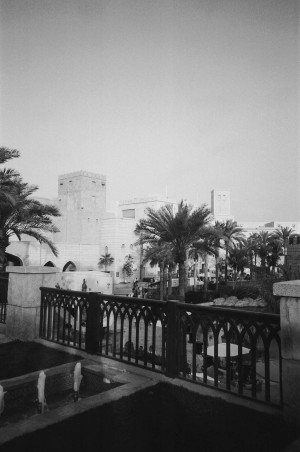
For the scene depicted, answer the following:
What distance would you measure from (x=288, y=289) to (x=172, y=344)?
1661mm

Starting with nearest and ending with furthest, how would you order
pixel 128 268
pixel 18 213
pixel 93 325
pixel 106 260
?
pixel 93 325, pixel 18 213, pixel 106 260, pixel 128 268

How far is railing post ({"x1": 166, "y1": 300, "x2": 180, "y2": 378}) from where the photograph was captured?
4.00m

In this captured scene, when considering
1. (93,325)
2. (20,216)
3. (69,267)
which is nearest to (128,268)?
(69,267)

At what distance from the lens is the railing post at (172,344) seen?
4000mm

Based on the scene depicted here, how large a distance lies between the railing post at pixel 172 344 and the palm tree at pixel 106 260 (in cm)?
5607

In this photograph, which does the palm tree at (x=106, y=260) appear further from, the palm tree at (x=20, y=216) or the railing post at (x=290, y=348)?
the railing post at (x=290, y=348)

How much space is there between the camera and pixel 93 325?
4.93 meters

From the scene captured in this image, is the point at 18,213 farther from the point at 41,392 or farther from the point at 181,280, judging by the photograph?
the point at 41,392

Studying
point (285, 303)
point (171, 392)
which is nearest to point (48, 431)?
point (171, 392)

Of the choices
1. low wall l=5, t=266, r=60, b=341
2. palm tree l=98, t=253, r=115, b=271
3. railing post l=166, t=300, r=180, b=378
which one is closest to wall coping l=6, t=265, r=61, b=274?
low wall l=5, t=266, r=60, b=341

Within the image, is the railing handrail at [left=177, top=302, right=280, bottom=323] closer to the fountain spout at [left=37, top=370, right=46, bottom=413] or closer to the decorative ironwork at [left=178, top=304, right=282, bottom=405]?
the decorative ironwork at [left=178, top=304, right=282, bottom=405]

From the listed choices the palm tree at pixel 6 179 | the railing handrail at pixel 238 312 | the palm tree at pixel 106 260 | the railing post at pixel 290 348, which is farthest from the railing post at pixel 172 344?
the palm tree at pixel 106 260

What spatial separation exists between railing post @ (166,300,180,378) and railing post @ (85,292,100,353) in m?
1.33

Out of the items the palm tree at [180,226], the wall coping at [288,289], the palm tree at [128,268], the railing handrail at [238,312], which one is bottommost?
the palm tree at [128,268]
